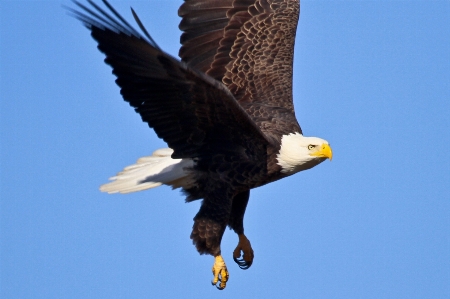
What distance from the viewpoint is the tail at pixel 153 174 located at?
25.6ft

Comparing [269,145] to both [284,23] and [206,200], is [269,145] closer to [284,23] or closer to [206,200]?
[206,200]

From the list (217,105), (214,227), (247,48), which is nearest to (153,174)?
(214,227)

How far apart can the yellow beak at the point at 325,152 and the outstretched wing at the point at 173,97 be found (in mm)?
417

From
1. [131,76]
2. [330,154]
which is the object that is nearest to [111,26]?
[131,76]

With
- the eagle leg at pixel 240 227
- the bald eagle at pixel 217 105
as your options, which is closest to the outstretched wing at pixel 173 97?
the bald eagle at pixel 217 105

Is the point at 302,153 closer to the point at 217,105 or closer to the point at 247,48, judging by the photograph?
the point at 217,105

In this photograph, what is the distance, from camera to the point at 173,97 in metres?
7.08

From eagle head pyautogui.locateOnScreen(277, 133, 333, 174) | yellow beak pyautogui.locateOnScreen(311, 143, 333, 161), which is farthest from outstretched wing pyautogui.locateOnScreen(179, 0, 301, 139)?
yellow beak pyautogui.locateOnScreen(311, 143, 333, 161)

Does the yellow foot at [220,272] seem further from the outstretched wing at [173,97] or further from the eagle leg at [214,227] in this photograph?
the outstretched wing at [173,97]

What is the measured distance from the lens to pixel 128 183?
7.98m

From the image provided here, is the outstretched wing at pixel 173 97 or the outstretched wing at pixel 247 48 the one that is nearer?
the outstretched wing at pixel 173 97

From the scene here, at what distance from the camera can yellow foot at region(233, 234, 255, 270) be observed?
328 inches

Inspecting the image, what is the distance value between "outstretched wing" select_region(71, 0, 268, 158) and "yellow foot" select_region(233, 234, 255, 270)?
106 cm

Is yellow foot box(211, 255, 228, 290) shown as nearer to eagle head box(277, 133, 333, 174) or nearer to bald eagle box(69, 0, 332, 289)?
bald eagle box(69, 0, 332, 289)
